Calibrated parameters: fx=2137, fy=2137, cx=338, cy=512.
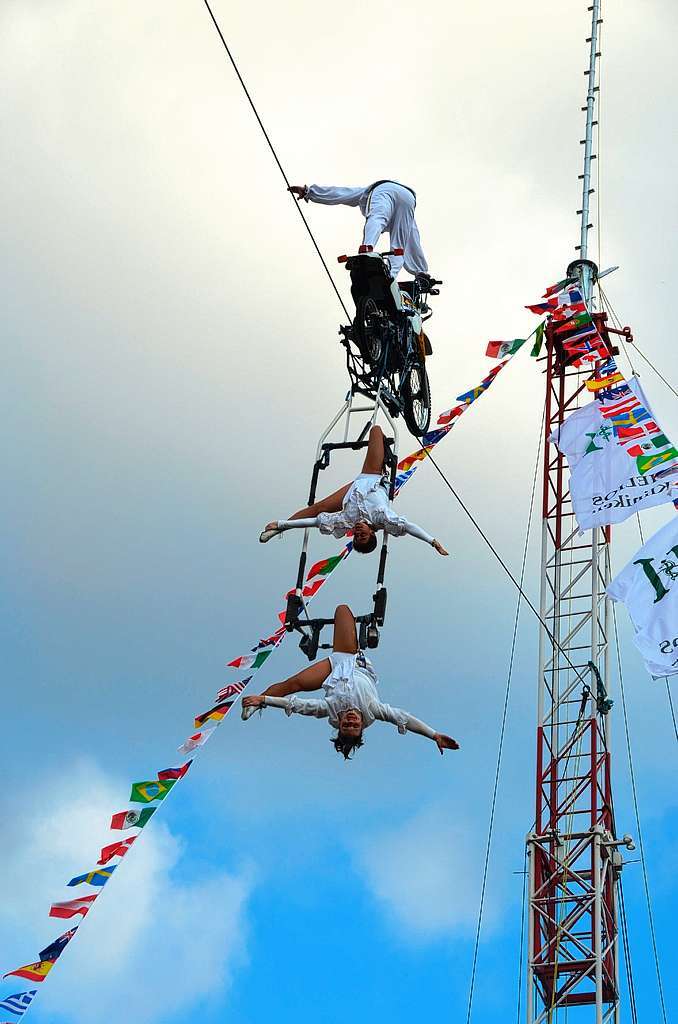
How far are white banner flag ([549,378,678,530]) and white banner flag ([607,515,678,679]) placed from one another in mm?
872

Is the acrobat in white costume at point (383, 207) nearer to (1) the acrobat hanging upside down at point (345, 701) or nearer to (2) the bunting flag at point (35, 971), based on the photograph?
(1) the acrobat hanging upside down at point (345, 701)

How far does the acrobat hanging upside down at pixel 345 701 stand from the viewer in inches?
848

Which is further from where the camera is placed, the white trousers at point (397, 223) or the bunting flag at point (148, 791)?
the white trousers at point (397, 223)

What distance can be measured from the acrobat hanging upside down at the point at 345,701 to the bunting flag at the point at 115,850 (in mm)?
1984

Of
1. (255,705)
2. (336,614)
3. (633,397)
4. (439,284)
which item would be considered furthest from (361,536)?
(633,397)

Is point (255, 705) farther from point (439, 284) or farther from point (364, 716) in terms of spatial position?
point (439, 284)

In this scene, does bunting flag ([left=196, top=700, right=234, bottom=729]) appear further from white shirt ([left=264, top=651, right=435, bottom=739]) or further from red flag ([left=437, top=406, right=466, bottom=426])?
red flag ([left=437, top=406, right=466, bottom=426])

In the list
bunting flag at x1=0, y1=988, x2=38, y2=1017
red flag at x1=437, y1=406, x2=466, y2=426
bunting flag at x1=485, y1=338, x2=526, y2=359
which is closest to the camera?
bunting flag at x1=0, y1=988, x2=38, y2=1017

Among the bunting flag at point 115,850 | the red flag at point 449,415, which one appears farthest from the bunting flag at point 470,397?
the bunting flag at point 115,850

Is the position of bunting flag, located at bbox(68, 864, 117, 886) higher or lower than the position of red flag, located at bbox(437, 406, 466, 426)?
lower

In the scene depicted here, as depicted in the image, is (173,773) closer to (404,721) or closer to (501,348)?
(404,721)

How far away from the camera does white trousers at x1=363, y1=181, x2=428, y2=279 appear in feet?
81.5

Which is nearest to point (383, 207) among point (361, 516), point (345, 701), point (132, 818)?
point (361, 516)

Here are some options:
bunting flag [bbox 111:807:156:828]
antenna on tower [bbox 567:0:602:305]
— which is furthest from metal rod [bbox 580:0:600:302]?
bunting flag [bbox 111:807:156:828]
